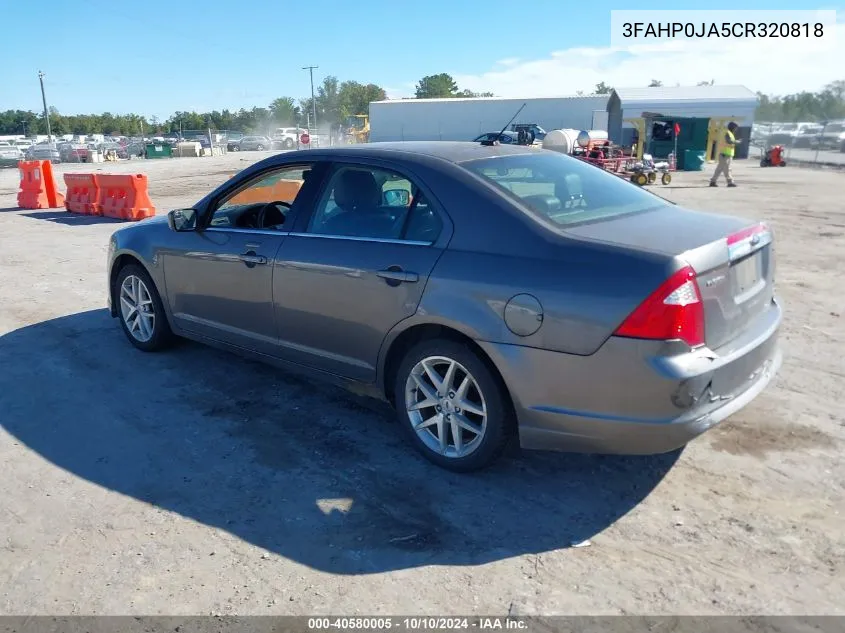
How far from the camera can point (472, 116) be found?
2179 inches

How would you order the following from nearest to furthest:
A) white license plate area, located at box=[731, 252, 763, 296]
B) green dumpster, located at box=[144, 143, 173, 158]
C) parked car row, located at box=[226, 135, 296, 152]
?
white license plate area, located at box=[731, 252, 763, 296], green dumpster, located at box=[144, 143, 173, 158], parked car row, located at box=[226, 135, 296, 152]

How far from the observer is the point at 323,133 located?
82.8m

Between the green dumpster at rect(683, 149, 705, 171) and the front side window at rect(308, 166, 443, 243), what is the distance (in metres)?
28.3

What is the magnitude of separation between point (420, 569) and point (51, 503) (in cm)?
198

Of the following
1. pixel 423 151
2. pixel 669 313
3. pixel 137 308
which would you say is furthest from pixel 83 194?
pixel 669 313

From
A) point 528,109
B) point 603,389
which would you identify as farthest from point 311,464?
point 528,109

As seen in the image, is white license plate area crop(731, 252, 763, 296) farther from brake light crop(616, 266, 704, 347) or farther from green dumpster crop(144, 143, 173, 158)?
green dumpster crop(144, 143, 173, 158)

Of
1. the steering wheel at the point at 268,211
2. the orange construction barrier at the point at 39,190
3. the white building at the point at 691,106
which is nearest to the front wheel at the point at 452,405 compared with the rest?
the steering wheel at the point at 268,211

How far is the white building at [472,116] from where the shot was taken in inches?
2089

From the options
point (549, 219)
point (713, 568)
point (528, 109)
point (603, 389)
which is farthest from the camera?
point (528, 109)

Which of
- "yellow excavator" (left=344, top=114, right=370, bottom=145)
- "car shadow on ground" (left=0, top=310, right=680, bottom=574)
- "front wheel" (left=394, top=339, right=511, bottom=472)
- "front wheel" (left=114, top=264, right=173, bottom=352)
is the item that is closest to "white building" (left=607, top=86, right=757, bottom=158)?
"yellow excavator" (left=344, top=114, right=370, bottom=145)

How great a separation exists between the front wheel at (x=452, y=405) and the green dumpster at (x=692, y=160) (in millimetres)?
28770

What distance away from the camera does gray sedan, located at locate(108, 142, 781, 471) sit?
299 cm

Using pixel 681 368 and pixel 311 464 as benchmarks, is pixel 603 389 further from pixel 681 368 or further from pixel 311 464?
pixel 311 464
